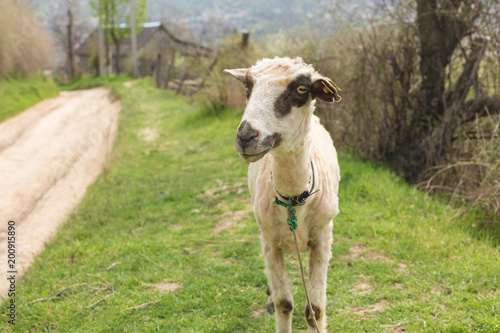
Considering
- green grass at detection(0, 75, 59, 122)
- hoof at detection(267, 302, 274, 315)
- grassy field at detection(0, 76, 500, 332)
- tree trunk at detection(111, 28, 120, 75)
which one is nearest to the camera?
grassy field at detection(0, 76, 500, 332)

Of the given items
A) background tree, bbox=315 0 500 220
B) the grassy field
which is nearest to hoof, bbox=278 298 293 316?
the grassy field

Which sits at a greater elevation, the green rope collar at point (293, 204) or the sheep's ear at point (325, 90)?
the sheep's ear at point (325, 90)

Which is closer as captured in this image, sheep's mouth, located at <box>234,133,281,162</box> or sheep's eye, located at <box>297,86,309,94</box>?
sheep's mouth, located at <box>234,133,281,162</box>

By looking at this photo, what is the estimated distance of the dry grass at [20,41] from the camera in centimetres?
1948

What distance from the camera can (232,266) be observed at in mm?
5375

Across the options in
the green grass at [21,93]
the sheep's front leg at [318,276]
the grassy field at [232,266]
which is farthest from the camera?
the green grass at [21,93]

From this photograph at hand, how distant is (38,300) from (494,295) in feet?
15.3

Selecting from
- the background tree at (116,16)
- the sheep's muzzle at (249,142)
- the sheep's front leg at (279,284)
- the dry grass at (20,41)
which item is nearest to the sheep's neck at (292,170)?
the sheep's muzzle at (249,142)

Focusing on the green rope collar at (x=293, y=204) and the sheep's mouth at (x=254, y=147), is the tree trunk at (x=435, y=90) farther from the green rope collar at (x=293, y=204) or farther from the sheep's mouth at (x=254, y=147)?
the sheep's mouth at (x=254, y=147)

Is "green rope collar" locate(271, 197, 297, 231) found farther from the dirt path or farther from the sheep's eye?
the dirt path

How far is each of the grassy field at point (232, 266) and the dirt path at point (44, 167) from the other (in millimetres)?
634

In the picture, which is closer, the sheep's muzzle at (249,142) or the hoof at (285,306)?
the sheep's muzzle at (249,142)

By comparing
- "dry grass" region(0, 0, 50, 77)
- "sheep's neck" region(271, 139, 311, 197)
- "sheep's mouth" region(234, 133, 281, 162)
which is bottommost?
"dry grass" region(0, 0, 50, 77)

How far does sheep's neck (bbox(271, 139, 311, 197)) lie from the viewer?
316cm
